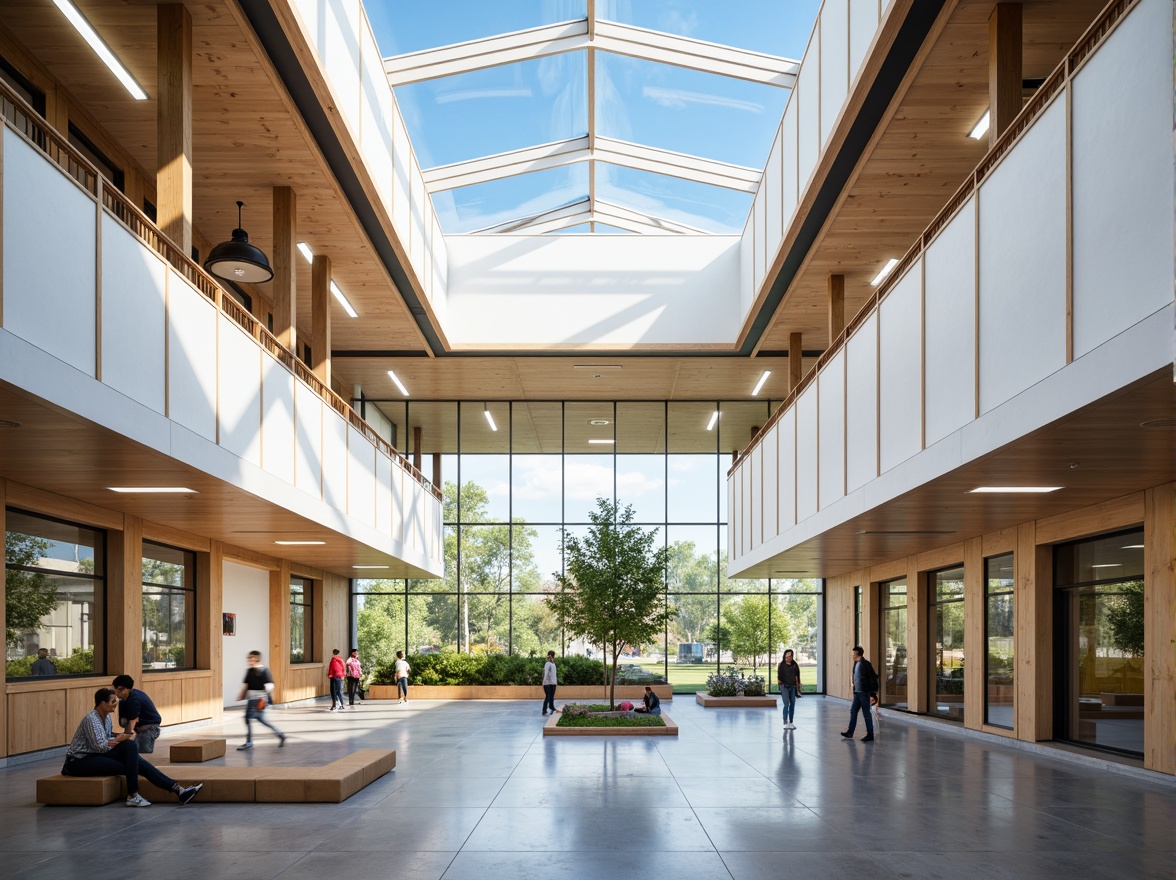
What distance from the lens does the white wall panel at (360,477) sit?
829 inches

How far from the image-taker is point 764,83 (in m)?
19.6

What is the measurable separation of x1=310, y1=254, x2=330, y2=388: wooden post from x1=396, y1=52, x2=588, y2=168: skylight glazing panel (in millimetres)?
3391

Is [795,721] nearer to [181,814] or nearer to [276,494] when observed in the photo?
[276,494]

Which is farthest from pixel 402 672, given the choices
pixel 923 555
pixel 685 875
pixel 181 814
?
pixel 685 875

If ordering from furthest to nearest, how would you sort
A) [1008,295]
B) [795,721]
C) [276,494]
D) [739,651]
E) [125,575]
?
[739,651]
[795,721]
[125,575]
[276,494]
[1008,295]

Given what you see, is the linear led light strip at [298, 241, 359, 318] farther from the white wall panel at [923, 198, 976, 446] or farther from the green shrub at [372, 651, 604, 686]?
the green shrub at [372, 651, 604, 686]

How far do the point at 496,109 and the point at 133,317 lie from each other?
12.5m

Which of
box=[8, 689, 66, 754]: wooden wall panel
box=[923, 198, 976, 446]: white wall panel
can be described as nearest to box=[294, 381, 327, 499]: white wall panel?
box=[8, 689, 66, 754]: wooden wall panel

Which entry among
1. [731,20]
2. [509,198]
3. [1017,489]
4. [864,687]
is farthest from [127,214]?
[864,687]

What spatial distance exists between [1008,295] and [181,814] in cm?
1015

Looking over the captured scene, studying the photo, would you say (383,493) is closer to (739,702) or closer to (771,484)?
(771,484)

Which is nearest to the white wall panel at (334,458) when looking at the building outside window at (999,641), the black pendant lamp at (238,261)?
the black pendant lamp at (238,261)

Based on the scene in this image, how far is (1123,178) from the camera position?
25.8 ft

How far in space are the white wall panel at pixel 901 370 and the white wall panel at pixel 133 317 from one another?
8.85 m
